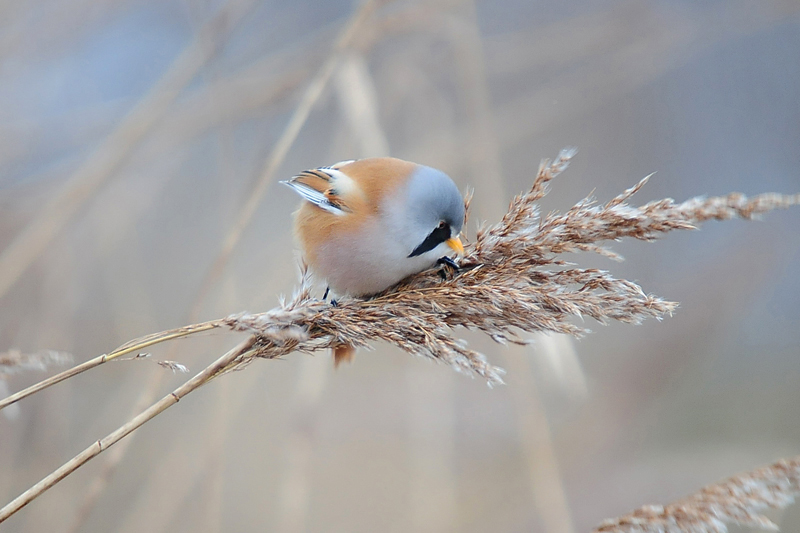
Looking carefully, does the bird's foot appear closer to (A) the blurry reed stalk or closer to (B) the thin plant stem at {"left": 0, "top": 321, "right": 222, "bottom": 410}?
(A) the blurry reed stalk

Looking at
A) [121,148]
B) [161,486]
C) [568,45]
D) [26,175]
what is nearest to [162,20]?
[26,175]

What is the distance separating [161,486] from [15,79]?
1.55 m

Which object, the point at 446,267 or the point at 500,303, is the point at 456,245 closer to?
the point at 446,267

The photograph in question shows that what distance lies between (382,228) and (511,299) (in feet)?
1.49

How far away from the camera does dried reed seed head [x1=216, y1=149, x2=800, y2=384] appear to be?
90cm

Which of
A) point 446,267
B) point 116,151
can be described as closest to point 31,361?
point 446,267

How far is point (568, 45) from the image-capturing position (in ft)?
7.40

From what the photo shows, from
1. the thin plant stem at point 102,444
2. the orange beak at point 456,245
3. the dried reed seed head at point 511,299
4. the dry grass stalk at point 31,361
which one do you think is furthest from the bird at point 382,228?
the dry grass stalk at point 31,361

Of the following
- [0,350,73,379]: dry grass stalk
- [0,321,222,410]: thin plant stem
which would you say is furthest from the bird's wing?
[0,350,73,379]: dry grass stalk

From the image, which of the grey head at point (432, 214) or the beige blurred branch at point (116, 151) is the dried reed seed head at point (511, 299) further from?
the beige blurred branch at point (116, 151)

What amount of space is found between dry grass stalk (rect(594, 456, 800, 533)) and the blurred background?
0.57 meters

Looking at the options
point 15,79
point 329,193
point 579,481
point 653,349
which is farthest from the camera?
point 653,349

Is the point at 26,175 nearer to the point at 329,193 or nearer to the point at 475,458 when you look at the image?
the point at 329,193

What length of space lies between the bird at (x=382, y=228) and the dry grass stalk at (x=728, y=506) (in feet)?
2.02
